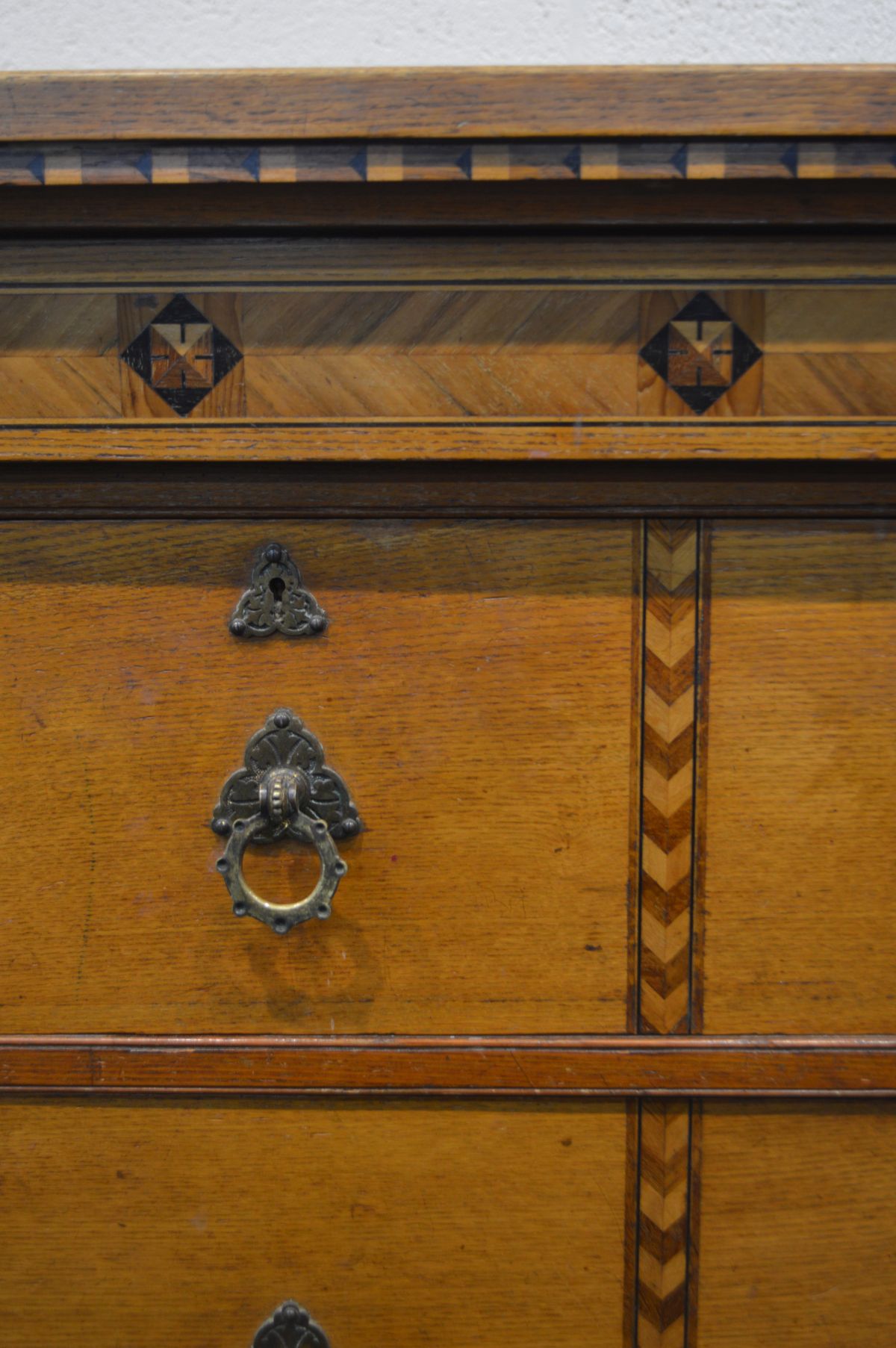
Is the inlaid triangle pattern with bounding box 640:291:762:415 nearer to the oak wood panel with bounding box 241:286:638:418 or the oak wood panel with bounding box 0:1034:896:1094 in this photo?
the oak wood panel with bounding box 241:286:638:418

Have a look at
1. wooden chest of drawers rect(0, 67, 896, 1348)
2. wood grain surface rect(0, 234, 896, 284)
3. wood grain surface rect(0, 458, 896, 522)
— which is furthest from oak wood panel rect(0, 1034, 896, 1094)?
wood grain surface rect(0, 234, 896, 284)

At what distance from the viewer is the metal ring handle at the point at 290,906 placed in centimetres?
40

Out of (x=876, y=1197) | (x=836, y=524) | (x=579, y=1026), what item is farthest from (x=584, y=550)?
(x=876, y=1197)

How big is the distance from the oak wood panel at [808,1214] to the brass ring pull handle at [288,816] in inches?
9.0

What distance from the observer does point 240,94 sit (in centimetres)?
36

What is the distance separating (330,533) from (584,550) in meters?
0.12

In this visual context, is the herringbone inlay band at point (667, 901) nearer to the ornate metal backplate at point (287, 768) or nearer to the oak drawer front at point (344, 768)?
the oak drawer front at point (344, 768)

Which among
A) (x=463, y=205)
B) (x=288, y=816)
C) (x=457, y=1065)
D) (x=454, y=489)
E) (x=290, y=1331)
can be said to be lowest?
(x=290, y=1331)

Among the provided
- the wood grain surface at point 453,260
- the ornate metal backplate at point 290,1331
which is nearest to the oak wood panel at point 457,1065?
the ornate metal backplate at point 290,1331

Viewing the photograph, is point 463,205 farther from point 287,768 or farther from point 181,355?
point 287,768

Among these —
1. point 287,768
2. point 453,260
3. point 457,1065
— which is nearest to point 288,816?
point 287,768

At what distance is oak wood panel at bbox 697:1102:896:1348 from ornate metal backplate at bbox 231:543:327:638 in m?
0.31

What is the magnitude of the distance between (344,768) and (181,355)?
206mm

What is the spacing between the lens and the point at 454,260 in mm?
393
